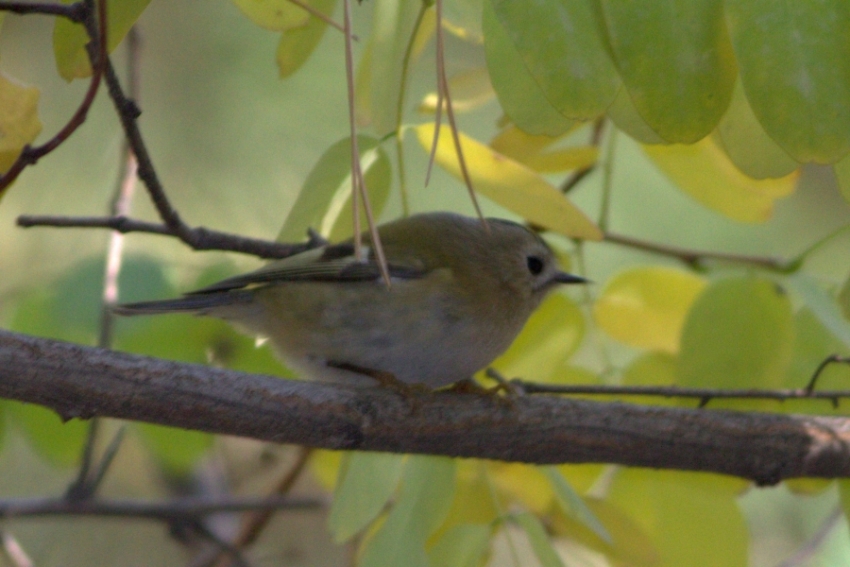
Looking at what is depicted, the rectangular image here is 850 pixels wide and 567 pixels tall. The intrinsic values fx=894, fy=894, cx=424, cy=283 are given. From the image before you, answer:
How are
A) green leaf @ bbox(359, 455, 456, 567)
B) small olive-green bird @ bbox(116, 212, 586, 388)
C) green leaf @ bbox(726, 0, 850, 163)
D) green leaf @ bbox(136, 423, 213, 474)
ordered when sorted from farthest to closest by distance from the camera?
green leaf @ bbox(136, 423, 213, 474) < small olive-green bird @ bbox(116, 212, 586, 388) < green leaf @ bbox(359, 455, 456, 567) < green leaf @ bbox(726, 0, 850, 163)

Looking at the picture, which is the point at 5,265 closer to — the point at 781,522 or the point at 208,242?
the point at 208,242

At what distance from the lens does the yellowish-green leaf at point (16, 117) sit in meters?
1.35

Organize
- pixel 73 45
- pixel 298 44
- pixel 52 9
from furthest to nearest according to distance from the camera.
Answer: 1. pixel 298 44
2. pixel 73 45
3. pixel 52 9

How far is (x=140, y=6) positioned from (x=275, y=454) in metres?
2.12

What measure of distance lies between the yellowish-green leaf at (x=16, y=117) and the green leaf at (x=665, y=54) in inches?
34.1

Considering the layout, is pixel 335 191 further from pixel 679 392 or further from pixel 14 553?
pixel 14 553

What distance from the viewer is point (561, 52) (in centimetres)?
110

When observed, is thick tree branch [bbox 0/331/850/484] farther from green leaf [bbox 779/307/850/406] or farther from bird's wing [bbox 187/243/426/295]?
bird's wing [bbox 187/243/426/295]

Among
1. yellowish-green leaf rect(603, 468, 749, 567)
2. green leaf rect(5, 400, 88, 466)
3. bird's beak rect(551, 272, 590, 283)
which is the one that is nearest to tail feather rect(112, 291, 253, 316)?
green leaf rect(5, 400, 88, 466)

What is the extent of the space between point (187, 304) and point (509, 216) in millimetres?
1758

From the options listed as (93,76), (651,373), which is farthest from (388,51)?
(651,373)

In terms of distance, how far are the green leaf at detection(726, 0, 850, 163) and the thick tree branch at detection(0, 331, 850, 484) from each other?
2.99ft

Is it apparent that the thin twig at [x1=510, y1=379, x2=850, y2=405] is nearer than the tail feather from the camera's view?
Yes

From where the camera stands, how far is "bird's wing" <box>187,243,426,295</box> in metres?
2.18
